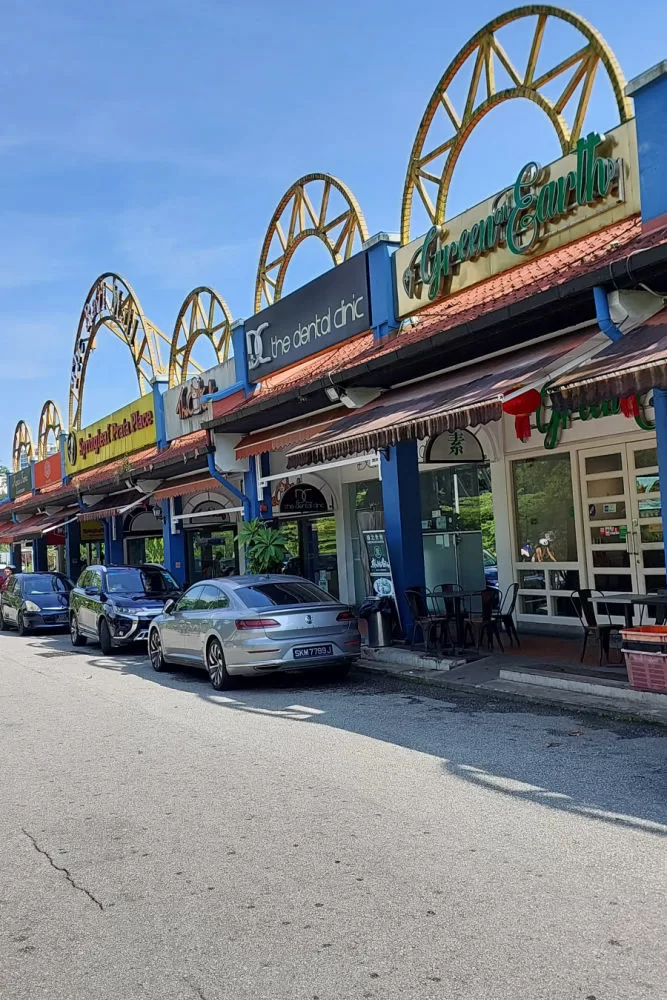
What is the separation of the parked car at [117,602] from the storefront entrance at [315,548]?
10.9 feet

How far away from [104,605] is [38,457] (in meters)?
27.4

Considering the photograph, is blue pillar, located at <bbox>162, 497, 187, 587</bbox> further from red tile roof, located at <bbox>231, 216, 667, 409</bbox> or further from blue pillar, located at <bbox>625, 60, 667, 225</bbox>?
blue pillar, located at <bbox>625, 60, 667, 225</bbox>

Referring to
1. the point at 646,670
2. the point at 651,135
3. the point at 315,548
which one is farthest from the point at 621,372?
the point at 315,548

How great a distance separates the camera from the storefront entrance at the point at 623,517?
11977mm

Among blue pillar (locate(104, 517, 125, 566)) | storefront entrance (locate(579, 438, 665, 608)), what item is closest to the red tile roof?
storefront entrance (locate(579, 438, 665, 608))

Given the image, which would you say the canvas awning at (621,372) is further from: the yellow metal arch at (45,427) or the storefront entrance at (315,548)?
the yellow metal arch at (45,427)

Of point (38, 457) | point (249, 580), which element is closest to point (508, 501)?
point (249, 580)

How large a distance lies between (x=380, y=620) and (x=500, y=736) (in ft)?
17.2

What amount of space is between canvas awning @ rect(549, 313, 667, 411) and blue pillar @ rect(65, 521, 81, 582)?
2712 centimetres

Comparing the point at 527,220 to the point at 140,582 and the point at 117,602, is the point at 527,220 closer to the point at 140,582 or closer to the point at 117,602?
the point at 117,602

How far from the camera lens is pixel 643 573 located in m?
12.1

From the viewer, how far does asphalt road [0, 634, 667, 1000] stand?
355 centimetres

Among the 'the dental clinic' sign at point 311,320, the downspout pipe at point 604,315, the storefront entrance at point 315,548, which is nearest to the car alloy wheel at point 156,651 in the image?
the 'the dental clinic' sign at point 311,320

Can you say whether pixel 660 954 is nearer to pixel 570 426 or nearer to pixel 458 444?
pixel 570 426
